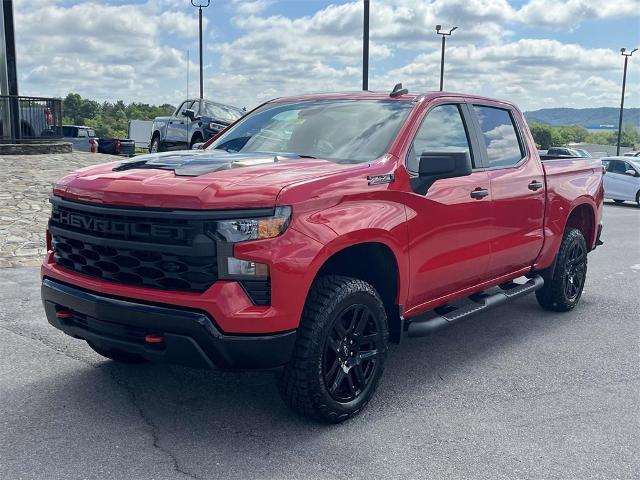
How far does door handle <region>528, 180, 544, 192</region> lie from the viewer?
5.65 meters

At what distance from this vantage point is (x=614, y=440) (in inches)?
147

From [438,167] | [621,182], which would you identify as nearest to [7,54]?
[438,167]

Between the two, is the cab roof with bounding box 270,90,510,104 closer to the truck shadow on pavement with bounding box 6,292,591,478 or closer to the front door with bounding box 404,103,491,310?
the front door with bounding box 404,103,491,310

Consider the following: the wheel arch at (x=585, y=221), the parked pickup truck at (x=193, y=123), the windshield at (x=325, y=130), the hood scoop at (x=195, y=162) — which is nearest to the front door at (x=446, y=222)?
the windshield at (x=325, y=130)

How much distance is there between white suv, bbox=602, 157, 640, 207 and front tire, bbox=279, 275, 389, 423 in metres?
20.4

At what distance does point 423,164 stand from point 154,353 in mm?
1981

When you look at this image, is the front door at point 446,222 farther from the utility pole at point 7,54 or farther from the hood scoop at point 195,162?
the utility pole at point 7,54

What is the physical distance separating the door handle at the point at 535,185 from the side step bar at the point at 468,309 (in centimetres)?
84

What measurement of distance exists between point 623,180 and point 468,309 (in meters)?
19.6

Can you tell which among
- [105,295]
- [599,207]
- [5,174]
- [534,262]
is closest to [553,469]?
[105,295]

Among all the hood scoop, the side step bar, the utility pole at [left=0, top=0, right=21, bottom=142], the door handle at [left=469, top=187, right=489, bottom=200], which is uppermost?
the utility pole at [left=0, top=0, right=21, bottom=142]

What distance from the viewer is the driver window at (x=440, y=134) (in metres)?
4.47

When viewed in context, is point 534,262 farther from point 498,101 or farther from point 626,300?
point 626,300

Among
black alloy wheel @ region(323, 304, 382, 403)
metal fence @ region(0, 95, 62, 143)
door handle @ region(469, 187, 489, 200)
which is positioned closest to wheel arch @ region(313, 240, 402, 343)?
black alloy wheel @ region(323, 304, 382, 403)
